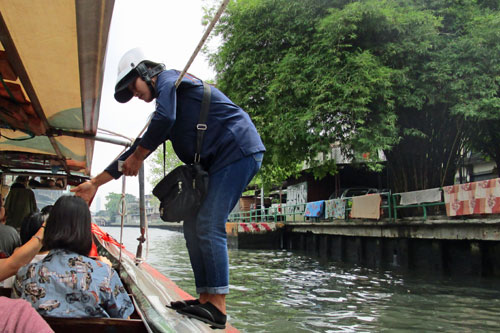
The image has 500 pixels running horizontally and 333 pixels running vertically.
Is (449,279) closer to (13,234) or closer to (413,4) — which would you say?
(413,4)

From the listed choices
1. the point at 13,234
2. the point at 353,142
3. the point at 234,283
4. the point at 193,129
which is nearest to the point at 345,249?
the point at 353,142

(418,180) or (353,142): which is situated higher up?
(353,142)

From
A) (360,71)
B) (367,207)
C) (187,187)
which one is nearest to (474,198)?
(360,71)

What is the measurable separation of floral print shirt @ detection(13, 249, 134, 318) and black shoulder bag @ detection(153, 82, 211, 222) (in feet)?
1.44

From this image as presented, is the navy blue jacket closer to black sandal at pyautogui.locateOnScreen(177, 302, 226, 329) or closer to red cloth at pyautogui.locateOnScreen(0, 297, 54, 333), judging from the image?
black sandal at pyautogui.locateOnScreen(177, 302, 226, 329)

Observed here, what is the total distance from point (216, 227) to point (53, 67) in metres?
2.13

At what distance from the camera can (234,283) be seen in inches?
346

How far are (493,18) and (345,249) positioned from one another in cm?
856

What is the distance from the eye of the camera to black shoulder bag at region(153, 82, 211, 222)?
2.12 meters

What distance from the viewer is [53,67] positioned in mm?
3312

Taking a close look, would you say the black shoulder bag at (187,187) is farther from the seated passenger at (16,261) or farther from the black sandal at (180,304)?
the seated passenger at (16,261)

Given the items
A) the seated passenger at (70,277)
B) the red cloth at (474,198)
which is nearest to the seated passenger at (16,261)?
the seated passenger at (70,277)

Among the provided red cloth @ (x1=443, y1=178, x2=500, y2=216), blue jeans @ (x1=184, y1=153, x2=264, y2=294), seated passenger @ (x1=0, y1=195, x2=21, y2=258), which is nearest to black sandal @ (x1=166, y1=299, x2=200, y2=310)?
blue jeans @ (x1=184, y1=153, x2=264, y2=294)

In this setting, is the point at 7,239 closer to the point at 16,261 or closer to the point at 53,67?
the point at 53,67
